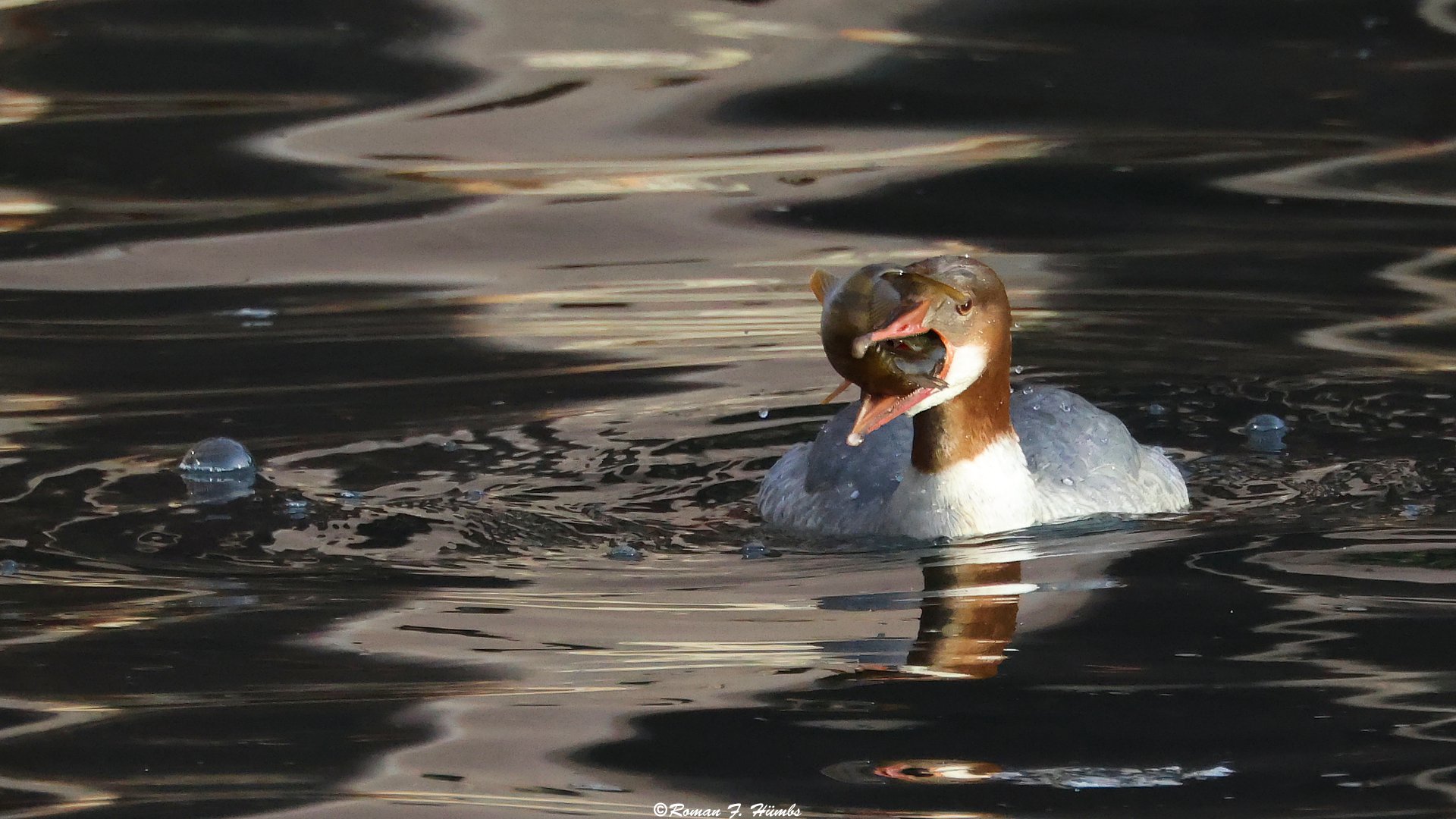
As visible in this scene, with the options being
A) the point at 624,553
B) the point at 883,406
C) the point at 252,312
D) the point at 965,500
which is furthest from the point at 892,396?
the point at 252,312

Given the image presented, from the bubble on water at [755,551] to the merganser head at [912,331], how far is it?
44 centimetres

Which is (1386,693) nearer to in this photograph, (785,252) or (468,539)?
(468,539)

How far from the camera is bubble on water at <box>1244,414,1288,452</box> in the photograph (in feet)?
21.6

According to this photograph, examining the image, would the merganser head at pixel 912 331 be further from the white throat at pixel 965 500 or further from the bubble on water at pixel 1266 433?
the bubble on water at pixel 1266 433

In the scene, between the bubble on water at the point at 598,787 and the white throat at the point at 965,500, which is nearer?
the bubble on water at the point at 598,787

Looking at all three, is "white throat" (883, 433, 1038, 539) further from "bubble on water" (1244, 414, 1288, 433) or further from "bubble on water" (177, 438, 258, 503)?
"bubble on water" (177, 438, 258, 503)

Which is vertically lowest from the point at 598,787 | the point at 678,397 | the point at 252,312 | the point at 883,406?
the point at 598,787

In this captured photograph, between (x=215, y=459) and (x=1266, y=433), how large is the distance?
3197mm

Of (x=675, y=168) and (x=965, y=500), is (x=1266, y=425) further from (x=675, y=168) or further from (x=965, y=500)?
(x=675, y=168)

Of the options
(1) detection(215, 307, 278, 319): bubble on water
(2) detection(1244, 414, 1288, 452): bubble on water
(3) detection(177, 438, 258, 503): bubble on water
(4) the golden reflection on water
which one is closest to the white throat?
(2) detection(1244, 414, 1288, 452): bubble on water

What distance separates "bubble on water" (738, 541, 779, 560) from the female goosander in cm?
22

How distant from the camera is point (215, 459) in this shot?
21.1 feet

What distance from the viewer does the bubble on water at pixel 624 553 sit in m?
5.51

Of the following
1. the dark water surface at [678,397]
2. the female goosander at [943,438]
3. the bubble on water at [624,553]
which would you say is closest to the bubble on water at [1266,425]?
the dark water surface at [678,397]
